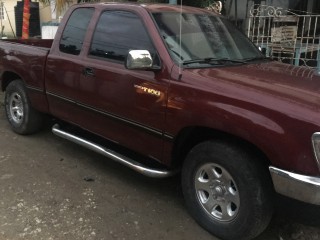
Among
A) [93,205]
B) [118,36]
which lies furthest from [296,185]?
[118,36]

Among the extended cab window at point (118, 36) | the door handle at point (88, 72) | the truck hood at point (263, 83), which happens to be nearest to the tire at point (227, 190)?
the truck hood at point (263, 83)

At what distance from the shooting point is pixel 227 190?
3375mm

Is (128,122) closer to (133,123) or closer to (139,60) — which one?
(133,123)

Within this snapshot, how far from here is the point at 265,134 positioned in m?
2.93

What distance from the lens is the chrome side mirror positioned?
11.5 feet

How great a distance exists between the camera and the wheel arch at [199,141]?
3.22 metres

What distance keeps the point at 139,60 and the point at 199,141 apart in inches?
33.4

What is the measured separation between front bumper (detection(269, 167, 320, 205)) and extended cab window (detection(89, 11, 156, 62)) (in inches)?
61.9

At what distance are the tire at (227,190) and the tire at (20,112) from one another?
9.08 feet

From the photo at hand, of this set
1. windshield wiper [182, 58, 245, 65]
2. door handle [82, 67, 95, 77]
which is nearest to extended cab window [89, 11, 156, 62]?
door handle [82, 67, 95, 77]

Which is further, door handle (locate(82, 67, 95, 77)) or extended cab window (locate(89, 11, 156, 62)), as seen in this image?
door handle (locate(82, 67, 95, 77))

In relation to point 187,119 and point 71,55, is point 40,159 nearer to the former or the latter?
point 71,55

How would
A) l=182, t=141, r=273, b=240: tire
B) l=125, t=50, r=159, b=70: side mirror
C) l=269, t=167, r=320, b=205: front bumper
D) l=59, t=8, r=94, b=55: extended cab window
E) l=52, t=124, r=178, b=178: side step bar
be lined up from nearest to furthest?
l=269, t=167, r=320, b=205: front bumper < l=182, t=141, r=273, b=240: tire < l=125, t=50, r=159, b=70: side mirror < l=52, t=124, r=178, b=178: side step bar < l=59, t=8, r=94, b=55: extended cab window

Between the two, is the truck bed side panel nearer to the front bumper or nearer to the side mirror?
the side mirror
